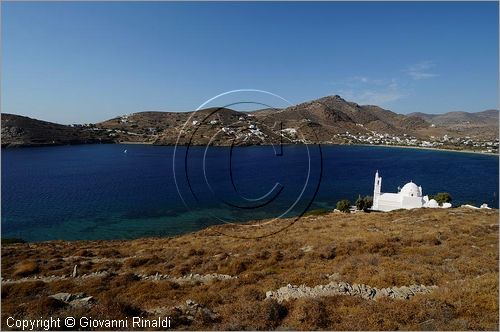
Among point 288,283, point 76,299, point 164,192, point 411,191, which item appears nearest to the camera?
point 76,299

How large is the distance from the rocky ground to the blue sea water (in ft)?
25.1

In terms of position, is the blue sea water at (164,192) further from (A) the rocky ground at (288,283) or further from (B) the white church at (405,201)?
(B) the white church at (405,201)

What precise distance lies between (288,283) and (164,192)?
252 ft

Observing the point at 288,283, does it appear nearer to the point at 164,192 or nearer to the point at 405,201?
the point at 405,201

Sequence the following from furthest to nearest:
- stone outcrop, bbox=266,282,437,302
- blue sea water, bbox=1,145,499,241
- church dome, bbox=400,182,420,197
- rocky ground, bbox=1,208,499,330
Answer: blue sea water, bbox=1,145,499,241 → church dome, bbox=400,182,420,197 → stone outcrop, bbox=266,282,437,302 → rocky ground, bbox=1,208,499,330

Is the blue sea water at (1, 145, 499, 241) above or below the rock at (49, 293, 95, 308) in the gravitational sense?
below

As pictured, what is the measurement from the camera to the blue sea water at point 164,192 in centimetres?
5975

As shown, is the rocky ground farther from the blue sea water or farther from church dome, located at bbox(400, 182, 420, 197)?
church dome, located at bbox(400, 182, 420, 197)

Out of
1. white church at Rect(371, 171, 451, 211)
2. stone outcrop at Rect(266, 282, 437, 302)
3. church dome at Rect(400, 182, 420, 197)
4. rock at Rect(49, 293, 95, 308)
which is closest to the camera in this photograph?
stone outcrop at Rect(266, 282, 437, 302)

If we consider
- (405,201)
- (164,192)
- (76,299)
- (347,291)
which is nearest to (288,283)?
(347,291)

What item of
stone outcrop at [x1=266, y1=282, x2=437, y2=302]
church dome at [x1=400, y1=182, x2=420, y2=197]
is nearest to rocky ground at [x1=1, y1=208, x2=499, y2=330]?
stone outcrop at [x1=266, y1=282, x2=437, y2=302]

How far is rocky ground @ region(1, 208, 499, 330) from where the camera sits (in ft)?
42.6

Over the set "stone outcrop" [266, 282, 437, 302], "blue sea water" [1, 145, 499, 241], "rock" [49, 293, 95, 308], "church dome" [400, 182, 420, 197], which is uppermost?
"stone outcrop" [266, 282, 437, 302]

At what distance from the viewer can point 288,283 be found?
18.0 m
